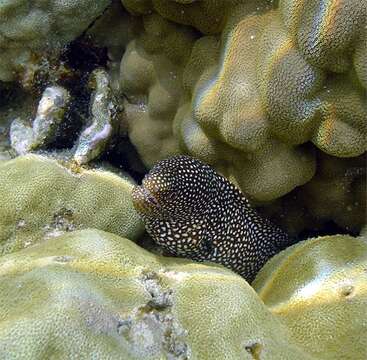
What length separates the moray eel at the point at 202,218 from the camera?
264 cm

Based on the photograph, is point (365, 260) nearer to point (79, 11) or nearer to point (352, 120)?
point (352, 120)

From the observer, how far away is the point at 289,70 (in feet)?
8.04

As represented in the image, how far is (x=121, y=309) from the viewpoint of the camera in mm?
1912

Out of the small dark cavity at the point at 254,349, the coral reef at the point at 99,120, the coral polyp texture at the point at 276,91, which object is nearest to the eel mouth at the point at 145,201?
the coral polyp texture at the point at 276,91

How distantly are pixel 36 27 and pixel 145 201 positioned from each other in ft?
4.57

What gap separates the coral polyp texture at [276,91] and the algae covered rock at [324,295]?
48 centimetres

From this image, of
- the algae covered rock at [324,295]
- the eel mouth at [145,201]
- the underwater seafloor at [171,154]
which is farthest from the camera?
the eel mouth at [145,201]

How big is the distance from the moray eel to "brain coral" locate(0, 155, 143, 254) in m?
0.25

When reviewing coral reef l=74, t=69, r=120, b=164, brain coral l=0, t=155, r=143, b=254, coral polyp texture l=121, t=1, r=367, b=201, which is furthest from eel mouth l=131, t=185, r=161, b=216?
coral reef l=74, t=69, r=120, b=164

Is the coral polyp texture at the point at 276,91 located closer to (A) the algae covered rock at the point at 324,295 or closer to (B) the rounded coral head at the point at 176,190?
(B) the rounded coral head at the point at 176,190

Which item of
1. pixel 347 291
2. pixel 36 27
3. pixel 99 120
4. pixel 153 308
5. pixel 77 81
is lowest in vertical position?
pixel 99 120

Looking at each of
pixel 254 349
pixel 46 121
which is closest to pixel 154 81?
pixel 46 121

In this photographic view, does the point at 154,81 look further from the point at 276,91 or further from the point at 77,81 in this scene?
the point at 276,91

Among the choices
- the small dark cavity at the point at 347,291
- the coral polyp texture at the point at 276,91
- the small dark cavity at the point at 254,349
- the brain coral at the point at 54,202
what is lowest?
the brain coral at the point at 54,202
